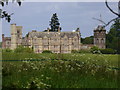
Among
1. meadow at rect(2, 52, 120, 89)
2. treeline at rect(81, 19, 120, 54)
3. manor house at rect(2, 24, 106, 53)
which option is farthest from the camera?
manor house at rect(2, 24, 106, 53)

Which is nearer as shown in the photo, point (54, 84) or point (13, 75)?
point (54, 84)

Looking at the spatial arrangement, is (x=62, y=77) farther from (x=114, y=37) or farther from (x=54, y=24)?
(x=54, y=24)

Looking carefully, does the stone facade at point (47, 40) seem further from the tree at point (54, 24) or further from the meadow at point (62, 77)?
the meadow at point (62, 77)

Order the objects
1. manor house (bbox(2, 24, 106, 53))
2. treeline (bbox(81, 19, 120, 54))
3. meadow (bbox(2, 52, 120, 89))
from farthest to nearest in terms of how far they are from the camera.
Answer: manor house (bbox(2, 24, 106, 53)) < meadow (bbox(2, 52, 120, 89)) < treeline (bbox(81, 19, 120, 54))

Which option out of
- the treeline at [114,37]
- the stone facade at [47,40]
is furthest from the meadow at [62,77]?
the stone facade at [47,40]

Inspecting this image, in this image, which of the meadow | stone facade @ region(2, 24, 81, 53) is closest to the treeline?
the meadow

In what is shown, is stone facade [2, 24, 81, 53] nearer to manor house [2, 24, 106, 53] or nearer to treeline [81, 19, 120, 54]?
manor house [2, 24, 106, 53]

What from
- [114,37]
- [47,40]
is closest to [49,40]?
[47,40]

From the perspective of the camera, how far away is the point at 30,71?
21.5 feet

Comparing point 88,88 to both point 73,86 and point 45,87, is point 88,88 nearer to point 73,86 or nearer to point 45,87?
point 73,86

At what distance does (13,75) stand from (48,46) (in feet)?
248

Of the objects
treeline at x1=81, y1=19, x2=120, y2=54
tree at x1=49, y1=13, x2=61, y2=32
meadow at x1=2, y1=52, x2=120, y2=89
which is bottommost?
meadow at x1=2, y1=52, x2=120, y2=89

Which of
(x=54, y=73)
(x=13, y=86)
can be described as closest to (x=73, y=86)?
(x=13, y=86)

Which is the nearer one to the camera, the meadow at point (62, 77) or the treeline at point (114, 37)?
the treeline at point (114, 37)
